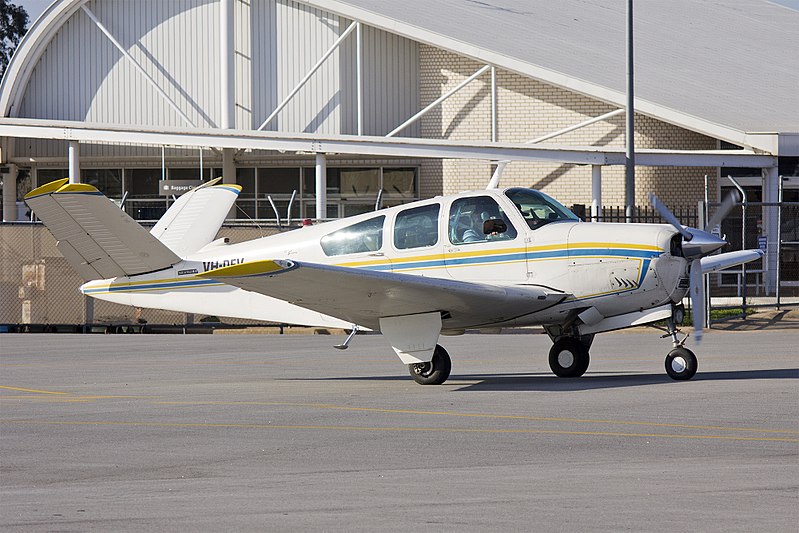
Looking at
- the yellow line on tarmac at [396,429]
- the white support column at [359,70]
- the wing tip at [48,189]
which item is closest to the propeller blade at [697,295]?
the yellow line on tarmac at [396,429]

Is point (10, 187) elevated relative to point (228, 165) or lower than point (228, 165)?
lower

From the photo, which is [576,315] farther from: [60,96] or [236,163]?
[60,96]

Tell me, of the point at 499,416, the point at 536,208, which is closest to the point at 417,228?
the point at 536,208

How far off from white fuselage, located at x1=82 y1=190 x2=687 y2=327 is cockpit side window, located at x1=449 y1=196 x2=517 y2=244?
1.0 inches

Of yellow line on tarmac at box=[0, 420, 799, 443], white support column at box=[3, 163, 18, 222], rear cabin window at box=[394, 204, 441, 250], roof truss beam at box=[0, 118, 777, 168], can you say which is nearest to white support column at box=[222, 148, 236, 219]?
roof truss beam at box=[0, 118, 777, 168]

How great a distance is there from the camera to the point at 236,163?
36781mm

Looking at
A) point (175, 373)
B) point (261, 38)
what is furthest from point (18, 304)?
point (261, 38)

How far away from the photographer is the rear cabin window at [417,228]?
553 inches

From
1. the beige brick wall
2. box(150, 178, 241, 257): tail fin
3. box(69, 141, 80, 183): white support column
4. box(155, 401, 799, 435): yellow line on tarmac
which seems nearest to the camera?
box(155, 401, 799, 435): yellow line on tarmac

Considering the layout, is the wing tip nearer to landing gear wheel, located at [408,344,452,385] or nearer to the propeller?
landing gear wheel, located at [408,344,452,385]

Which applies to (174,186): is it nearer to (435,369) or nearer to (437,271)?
(437,271)

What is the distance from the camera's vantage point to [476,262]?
1382 centimetres

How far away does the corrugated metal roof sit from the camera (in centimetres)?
3139

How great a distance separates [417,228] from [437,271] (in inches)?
23.0
